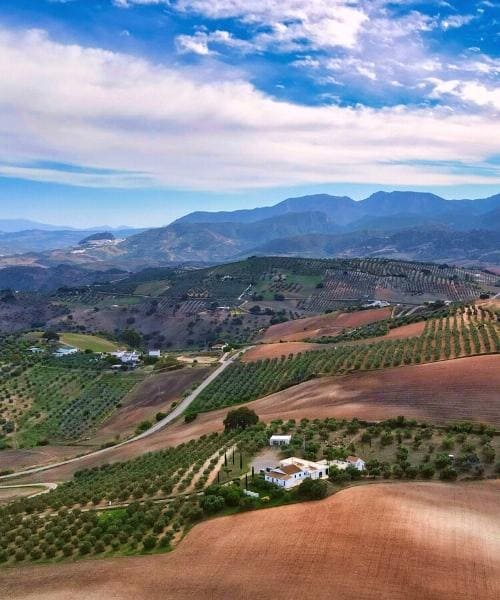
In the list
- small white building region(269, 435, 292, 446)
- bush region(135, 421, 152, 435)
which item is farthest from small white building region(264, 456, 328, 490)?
bush region(135, 421, 152, 435)

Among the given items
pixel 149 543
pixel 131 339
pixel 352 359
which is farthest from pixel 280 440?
pixel 131 339

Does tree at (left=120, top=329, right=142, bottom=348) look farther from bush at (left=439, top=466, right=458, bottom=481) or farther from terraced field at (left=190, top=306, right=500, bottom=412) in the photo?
bush at (left=439, top=466, right=458, bottom=481)

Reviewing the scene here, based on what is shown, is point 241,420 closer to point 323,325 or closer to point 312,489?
point 312,489

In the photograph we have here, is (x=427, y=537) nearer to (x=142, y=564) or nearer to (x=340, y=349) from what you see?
→ (x=142, y=564)

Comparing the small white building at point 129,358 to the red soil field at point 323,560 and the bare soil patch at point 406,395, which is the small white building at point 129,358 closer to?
the bare soil patch at point 406,395

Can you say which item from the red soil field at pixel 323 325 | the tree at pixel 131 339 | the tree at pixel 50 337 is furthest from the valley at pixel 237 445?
the tree at pixel 131 339

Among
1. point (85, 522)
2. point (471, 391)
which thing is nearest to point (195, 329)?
point (471, 391)
